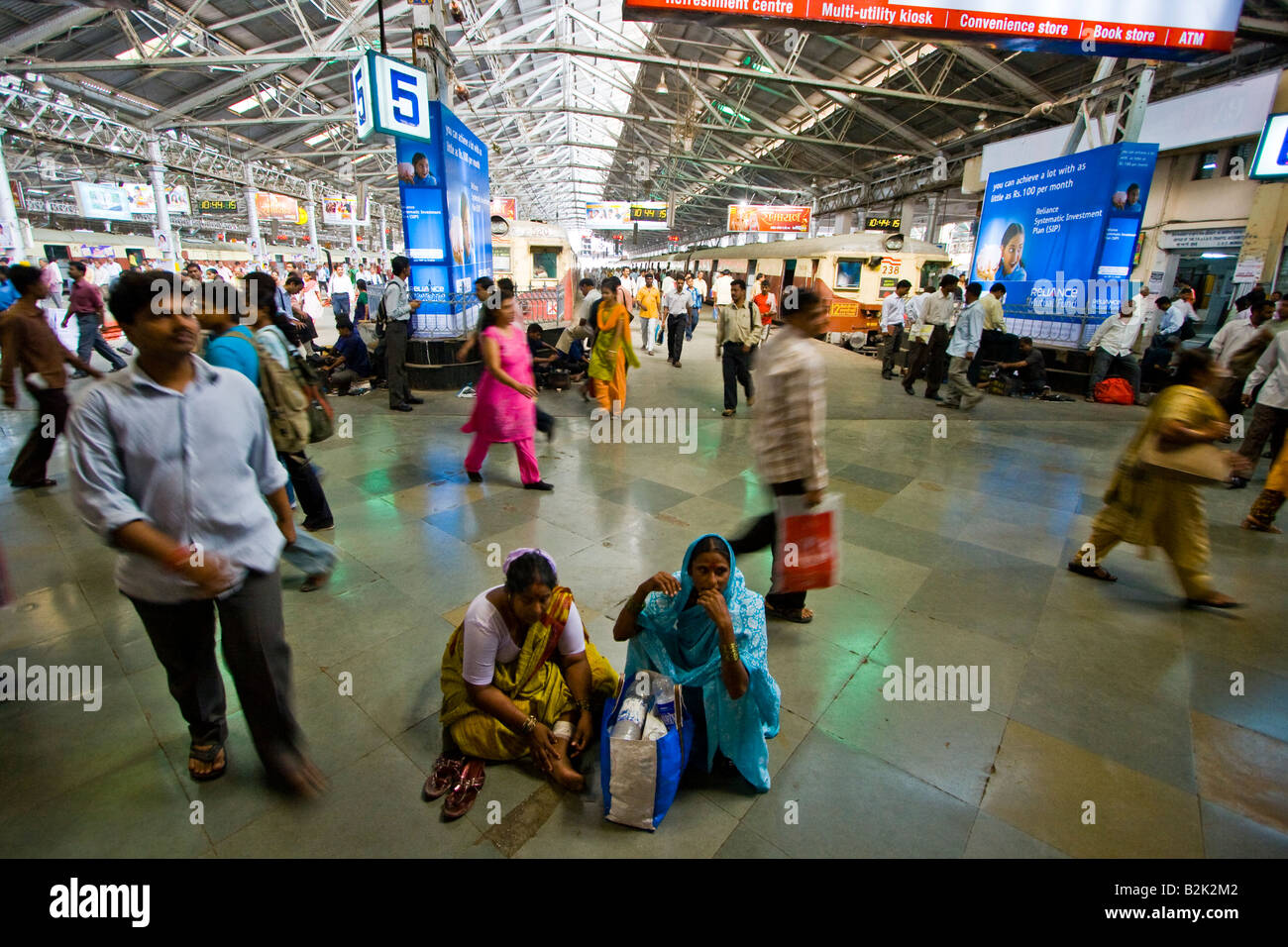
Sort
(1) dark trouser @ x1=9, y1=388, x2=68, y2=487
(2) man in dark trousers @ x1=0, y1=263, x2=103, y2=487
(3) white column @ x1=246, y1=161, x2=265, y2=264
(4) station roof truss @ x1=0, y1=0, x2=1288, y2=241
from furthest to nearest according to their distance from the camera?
1. (3) white column @ x1=246, y1=161, x2=265, y2=264
2. (4) station roof truss @ x1=0, y1=0, x2=1288, y2=241
3. (1) dark trouser @ x1=9, y1=388, x2=68, y2=487
4. (2) man in dark trousers @ x1=0, y1=263, x2=103, y2=487

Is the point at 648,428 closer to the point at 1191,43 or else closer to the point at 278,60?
the point at 1191,43

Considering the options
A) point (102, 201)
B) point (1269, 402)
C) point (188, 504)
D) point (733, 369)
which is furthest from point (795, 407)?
point (102, 201)

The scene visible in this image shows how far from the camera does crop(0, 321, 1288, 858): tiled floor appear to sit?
73.4 inches

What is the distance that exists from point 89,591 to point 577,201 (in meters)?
48.7

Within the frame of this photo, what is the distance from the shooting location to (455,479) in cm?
509

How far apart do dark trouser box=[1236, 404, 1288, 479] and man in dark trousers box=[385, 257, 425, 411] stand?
11.7 feet

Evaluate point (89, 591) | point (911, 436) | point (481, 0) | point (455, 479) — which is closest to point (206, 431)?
point (89, 591)

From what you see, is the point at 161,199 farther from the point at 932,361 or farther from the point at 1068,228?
the point at 1068,228

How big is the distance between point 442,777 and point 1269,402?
6.86 m

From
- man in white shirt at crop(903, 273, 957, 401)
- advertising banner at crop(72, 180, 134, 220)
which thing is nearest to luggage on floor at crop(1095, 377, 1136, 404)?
man in white shirt at crop(903, 273, 957, 401)

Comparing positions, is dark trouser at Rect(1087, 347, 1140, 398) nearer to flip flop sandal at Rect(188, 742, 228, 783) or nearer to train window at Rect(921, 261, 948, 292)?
train window at Rect(921, 261, 948, 292)

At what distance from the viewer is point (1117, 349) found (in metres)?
8.94

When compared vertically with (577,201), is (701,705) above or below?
below

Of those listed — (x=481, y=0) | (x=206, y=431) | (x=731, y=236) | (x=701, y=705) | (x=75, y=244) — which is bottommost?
(x=701, y=705)
